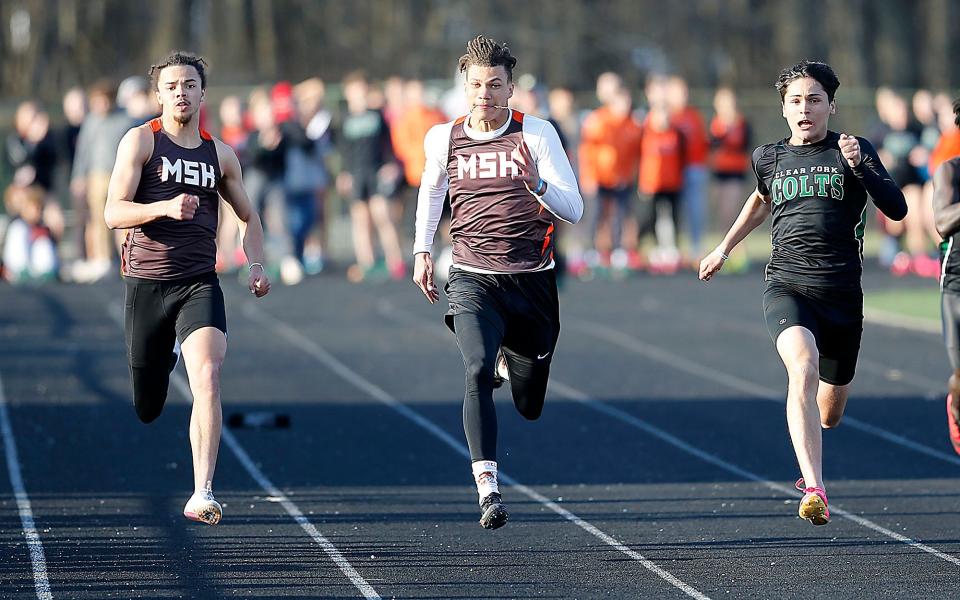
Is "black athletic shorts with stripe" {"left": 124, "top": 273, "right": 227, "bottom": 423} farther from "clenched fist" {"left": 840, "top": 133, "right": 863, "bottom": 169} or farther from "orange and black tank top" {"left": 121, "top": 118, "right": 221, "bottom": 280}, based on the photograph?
"clenched fist" {"left": 840, "top": 133, "right": 863, "bottom": 169}

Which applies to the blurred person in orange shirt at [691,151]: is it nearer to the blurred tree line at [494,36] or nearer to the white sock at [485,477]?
the white sock at [485,477]

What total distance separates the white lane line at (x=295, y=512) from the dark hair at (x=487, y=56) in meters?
2.12

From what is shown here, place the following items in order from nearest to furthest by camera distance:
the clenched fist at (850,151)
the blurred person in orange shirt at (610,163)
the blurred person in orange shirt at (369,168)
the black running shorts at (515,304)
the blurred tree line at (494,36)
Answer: the clenched fist at (850,151), the black running shorts at (515,304), the blurred person in orange shirt at (369,168), the blurred person in orange shirt at (610,163), the blurred tree line at (494,36)

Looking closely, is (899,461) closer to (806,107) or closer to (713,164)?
(806,107)

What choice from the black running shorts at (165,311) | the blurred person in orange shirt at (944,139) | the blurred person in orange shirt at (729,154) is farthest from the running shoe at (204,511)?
the blurred person in orange shirt at (729,154)

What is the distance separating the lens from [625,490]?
28.8 ft

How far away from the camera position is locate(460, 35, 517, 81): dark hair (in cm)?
734

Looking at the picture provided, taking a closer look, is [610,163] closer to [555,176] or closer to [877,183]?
[555,176]

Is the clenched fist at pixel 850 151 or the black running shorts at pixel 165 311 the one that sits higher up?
the clenched fist at pixel 850 151

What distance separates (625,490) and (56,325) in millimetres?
8263

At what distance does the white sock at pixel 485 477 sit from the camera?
7000 mm

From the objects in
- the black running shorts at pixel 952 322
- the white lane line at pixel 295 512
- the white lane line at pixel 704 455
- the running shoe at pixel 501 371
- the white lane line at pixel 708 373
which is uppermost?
the black running shorts at pixel 952 322

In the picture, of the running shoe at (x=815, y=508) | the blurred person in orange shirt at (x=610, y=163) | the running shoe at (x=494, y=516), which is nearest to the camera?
the running shoe at (x=494, y=516)

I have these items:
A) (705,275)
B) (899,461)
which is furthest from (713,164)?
(705,275)
